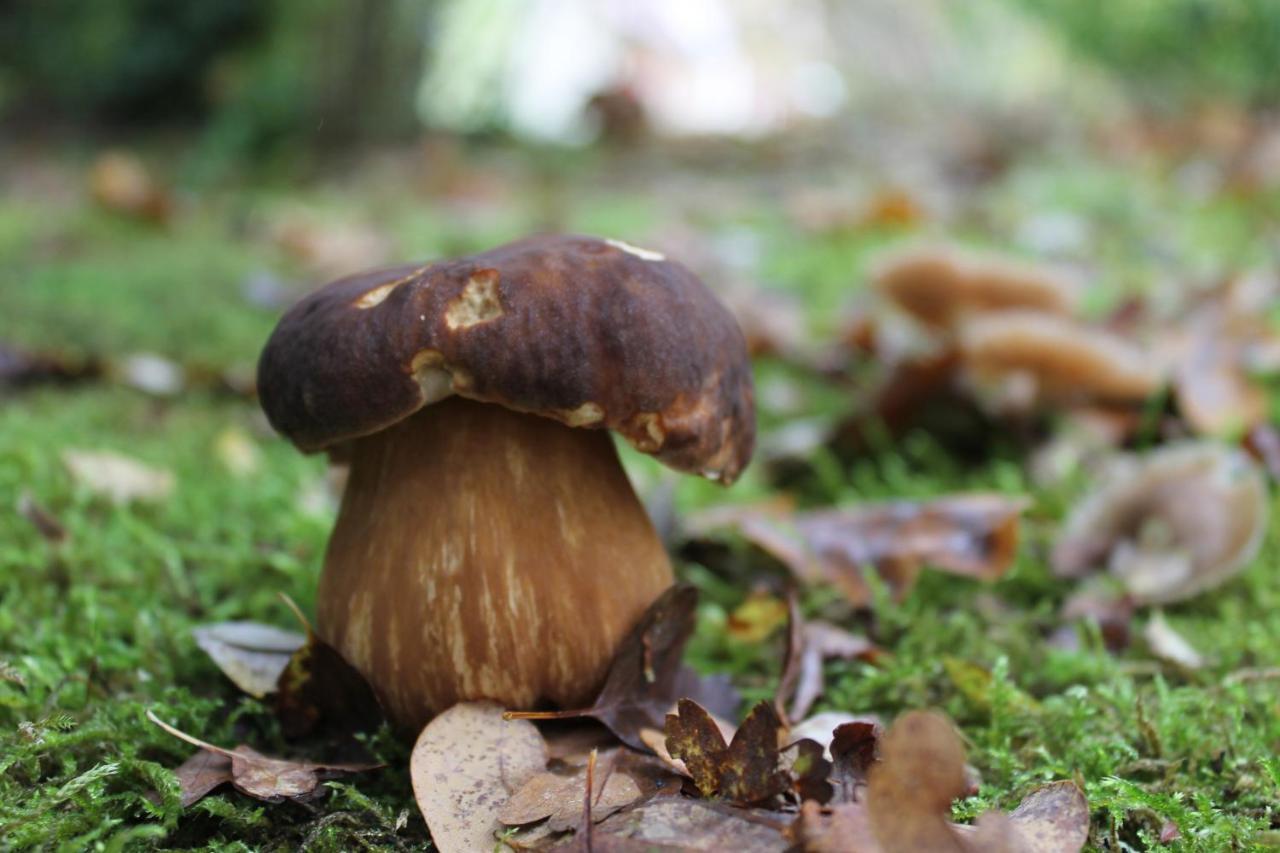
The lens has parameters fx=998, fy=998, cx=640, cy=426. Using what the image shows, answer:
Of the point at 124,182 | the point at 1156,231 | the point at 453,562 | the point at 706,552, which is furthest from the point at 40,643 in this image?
the point at 1156,231

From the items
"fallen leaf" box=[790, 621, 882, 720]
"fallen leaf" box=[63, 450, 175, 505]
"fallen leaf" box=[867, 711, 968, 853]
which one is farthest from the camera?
"fallen leaf" box=[63, 450, 175, 505]

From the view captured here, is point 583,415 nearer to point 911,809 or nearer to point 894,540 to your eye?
point 911,809

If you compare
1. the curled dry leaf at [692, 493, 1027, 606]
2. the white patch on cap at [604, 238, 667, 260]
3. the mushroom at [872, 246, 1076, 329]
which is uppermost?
the white patch on cap at [604, 238, 667, 260]

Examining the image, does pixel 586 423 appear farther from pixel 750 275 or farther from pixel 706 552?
pixel 750 275

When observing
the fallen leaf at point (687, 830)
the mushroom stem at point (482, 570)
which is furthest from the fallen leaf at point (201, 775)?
the fallen leaf at point (687, 830)

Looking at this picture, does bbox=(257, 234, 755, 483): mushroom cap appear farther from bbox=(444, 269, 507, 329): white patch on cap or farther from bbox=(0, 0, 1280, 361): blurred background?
bbox=(0, 0, 1280, 361): blurred background

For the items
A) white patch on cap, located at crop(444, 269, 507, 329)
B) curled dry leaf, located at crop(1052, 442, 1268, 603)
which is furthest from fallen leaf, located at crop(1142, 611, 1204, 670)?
white patch on cap, located at crop(444, 269, 507, 329)

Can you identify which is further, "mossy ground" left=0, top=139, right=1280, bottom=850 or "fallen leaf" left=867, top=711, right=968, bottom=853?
"mossy ground" left=0, top=139, right=1280, bottom=850

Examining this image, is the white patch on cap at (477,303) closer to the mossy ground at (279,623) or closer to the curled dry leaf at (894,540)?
the mossy ground at (279,623)
